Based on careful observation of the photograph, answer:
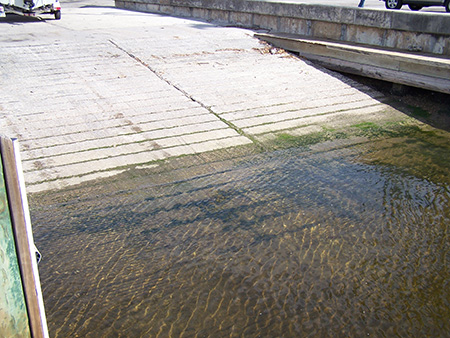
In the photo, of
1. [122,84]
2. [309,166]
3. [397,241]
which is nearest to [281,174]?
[309,166]

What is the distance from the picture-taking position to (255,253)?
468 cm

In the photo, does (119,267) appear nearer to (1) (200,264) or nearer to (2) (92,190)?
(1) (200,264)

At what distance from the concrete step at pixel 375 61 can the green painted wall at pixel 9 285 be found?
8103 millimetres

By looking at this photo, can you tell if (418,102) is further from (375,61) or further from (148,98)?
(148,98)

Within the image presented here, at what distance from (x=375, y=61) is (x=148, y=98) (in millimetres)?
4548

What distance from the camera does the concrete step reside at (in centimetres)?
855

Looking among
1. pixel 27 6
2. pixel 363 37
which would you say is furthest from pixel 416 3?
pixel 27 6

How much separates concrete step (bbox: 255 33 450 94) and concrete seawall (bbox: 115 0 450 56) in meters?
0.34

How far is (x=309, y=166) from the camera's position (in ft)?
21.7

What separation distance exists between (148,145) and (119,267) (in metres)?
2.67

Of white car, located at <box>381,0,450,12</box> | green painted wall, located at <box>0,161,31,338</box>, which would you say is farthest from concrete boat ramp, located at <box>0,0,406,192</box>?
white car, located at <box>381,0,450,12</box>

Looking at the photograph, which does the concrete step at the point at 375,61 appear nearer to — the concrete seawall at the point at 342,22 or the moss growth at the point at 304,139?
the concrete seawall at the point at 342,22

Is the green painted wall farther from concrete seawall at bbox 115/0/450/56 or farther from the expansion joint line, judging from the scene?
concrete seawall at bbox 115/0/450/56

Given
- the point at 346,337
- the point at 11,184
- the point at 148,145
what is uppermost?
the point at 11,184
